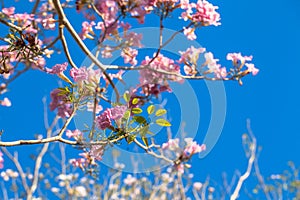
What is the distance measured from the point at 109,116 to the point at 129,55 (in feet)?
1.35

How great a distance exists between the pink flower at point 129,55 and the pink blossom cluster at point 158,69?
51 millimetres

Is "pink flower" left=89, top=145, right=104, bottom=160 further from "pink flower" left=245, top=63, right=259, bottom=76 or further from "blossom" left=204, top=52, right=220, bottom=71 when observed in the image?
"pink flower" left=245, top=63, right=259, bottom=76

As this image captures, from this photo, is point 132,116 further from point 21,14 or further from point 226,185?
point 226,185

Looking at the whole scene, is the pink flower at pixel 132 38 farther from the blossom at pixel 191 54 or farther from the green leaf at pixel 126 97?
the green leaf at pixel 126 97

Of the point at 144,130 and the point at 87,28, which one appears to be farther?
the point at 87,28

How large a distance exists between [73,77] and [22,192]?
3.46 m

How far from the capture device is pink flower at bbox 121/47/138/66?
1.52 meters

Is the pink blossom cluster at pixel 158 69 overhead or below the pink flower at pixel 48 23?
below

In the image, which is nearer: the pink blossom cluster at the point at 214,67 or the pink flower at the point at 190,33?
the pink blossom cluster at the point at 214,67

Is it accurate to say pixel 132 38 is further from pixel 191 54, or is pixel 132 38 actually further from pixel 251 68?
pixel 251 68

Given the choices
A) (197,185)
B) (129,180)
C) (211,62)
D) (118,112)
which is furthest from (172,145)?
(129,180)

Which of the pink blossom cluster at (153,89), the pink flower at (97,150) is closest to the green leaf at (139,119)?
the pink flower at (97,150)

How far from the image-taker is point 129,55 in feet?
5.03

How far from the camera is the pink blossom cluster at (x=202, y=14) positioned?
4.85 ft
